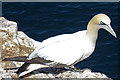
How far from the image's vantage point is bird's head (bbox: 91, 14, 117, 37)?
8.27 meters

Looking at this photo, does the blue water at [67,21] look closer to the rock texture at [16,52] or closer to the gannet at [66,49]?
the rock texture at [16,52]

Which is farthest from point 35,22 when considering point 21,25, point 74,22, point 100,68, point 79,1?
point 100,68

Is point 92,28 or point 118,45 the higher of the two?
point 92,28

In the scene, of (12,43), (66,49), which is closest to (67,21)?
(12,43)

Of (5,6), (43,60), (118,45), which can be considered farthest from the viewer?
(5,6)

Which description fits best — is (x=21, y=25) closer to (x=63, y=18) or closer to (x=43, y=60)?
(x=63, y=18)

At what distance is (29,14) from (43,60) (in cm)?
674

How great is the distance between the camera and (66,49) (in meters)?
8.45

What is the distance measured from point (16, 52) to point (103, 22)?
276cm

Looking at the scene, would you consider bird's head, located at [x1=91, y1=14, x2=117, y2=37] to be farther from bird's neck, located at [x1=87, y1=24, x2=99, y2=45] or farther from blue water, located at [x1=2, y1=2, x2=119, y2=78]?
blue water, located at [x1=2, y1=2, x2=119, y2=78]

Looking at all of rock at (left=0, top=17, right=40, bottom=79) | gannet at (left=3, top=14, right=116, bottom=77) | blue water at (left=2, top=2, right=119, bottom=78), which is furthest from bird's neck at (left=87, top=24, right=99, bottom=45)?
blue water at (left=2, top=2, right=119, bottom=78)

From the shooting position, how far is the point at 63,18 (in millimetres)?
14578

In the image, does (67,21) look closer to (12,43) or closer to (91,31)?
(12,43)

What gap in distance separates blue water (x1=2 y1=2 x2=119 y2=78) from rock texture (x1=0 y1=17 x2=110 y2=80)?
291 centimetres
